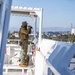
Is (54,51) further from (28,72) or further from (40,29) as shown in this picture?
(40,29)

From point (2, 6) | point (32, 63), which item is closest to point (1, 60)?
point (2, 6)

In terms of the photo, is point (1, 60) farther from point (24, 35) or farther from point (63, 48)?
Answer: point (24, 35)

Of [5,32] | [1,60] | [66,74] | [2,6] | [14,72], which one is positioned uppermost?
[2,6]

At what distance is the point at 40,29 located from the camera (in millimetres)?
6242

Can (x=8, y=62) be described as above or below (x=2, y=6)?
below

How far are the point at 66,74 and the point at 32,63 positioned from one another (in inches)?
94.2

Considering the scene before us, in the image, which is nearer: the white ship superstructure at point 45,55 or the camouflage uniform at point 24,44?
the white ship superstructure at point 45,55

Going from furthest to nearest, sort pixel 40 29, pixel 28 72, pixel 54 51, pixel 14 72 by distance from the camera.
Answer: pixel 40 29, pixel 14 72, pixel 28 72, pixel 54 51

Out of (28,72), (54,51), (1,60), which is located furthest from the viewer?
(28,72)

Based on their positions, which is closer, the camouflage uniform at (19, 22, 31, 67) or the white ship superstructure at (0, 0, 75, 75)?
the white ship superstructure at (0, 0, 75, 75)

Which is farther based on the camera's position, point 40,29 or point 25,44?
point 40,29

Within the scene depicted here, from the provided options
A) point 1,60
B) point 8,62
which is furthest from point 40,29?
point 1,60

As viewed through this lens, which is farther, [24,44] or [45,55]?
[24,44]

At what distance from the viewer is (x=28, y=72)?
180 inches
